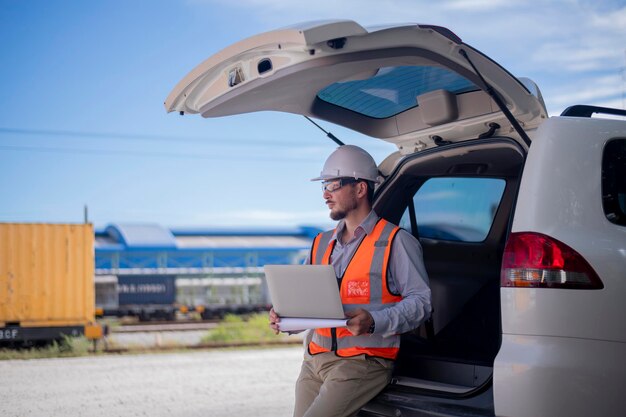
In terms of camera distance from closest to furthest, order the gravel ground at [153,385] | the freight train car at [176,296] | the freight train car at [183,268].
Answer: the gravel ground at [153,385] < the freight train car at [176,296] < the freight train car at [183,268]

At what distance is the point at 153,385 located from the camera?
34.5 ft

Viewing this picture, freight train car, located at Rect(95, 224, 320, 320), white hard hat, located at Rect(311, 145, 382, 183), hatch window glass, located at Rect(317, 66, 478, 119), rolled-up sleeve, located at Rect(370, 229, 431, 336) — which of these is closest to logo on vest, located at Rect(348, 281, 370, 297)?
rolled-up sleeve, located at Rect(370, 229, 431, 336)

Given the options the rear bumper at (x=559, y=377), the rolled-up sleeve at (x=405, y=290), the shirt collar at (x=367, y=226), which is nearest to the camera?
the rear bumper at (x=559, y=377)

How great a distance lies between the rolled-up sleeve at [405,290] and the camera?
144 inches

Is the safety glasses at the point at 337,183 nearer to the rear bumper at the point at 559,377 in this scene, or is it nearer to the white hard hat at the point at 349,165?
the white hard hat at the point at 349,165

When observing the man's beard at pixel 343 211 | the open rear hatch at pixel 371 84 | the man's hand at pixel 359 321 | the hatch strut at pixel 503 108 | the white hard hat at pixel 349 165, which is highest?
the open rear hatch at pixel 371 84

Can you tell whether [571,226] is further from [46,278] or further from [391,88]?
[46,278]

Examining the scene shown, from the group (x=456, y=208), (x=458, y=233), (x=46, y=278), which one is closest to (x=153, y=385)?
(x=458, y=233)

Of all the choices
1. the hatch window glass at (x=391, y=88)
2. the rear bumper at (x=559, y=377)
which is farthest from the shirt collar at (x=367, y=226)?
the rear bumper at (x=559, y=377)

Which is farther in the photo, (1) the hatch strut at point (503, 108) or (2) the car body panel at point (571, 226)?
(1) the hatch strut at point (503, 108)

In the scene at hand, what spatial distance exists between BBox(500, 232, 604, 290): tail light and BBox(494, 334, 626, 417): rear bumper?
227 millimetres

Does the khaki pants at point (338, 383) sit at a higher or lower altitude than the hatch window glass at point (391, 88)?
lower

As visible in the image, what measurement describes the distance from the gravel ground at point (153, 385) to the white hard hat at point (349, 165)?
4489 mm

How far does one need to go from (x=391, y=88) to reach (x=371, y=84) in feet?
0.41
